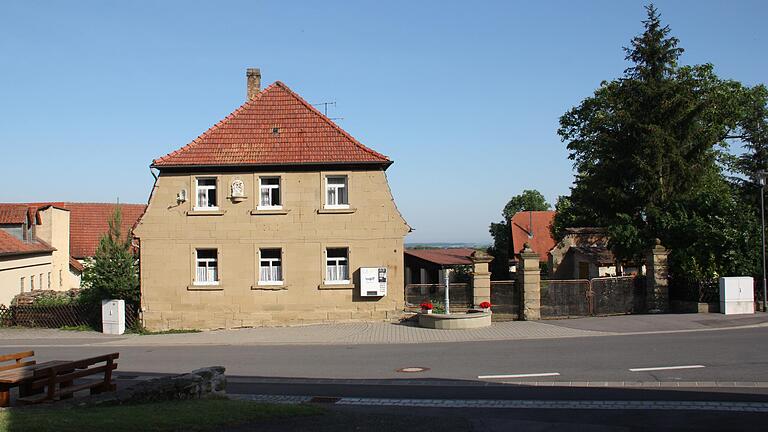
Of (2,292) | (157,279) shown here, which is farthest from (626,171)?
(2,292)

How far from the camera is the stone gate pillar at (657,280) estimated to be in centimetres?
2470

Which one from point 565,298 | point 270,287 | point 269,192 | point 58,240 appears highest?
point 269,192

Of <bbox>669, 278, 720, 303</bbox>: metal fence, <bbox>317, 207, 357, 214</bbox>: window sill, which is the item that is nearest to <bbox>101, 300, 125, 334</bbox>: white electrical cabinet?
<bbox>317, 207, 357, 214</bbox>: window sill

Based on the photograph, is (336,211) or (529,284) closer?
(529,284)

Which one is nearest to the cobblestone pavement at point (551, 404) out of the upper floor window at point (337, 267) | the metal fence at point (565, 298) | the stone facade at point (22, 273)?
the upper floor window at point (337, 267)

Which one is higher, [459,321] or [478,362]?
[459,321]

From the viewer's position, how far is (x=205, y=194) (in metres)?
26.3

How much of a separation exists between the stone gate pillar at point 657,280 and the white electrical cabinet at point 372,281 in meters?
9.59

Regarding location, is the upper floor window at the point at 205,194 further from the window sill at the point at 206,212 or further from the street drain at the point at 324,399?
the street drain at the point at 324,399

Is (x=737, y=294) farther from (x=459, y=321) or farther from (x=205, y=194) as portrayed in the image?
(x=205, y=194)

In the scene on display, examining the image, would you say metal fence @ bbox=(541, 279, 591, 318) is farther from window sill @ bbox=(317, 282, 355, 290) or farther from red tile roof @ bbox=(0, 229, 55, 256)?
red tile roof @ bbox=(0, 229, 55, 256)

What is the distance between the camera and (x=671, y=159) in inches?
1208

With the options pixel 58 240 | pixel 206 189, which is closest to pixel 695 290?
pixel 206 189

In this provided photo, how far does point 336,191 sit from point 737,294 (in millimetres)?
14368
